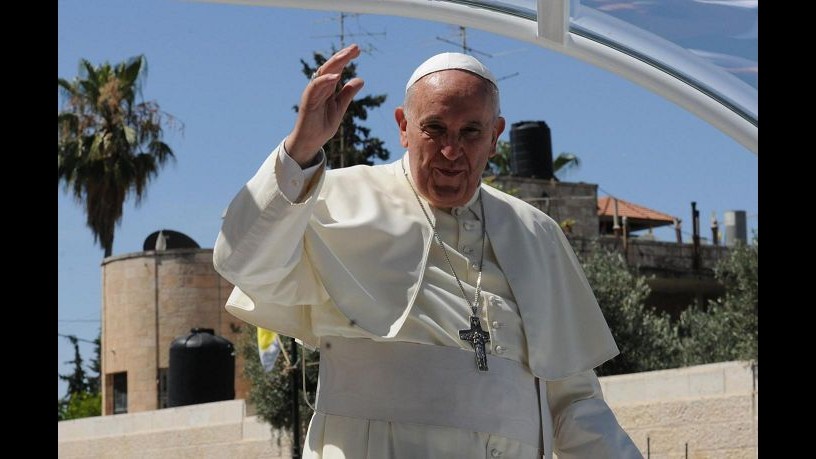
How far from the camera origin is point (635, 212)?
52469 mm

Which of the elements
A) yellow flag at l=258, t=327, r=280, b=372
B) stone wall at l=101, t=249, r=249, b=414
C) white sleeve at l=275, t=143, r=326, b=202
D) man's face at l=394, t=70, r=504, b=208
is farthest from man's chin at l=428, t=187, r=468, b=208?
stone wall at l=101, t=249, r=249, b=414

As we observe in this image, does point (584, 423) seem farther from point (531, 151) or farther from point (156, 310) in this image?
point (531, 151)

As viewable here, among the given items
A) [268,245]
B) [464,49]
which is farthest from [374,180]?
[464,49]

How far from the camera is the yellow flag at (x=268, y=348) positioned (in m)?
23.5

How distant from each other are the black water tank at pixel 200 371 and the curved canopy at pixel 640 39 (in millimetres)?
28004

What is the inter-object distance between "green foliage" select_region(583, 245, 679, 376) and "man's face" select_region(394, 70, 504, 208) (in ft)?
68.4

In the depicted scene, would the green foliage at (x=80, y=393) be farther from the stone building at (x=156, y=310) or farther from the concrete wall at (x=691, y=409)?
the concrete wall at (x=691, y=409)

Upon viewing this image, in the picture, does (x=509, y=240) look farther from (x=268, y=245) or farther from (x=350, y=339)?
(x=268, y=245)

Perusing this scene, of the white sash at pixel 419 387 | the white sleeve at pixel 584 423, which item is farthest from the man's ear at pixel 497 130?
the white sleeve at pixel 584 423

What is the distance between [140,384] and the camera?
38406 millimetres

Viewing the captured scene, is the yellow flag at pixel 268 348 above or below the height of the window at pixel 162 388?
above

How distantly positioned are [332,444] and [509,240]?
0.82 meters

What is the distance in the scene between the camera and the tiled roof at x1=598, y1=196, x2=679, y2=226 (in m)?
51.2

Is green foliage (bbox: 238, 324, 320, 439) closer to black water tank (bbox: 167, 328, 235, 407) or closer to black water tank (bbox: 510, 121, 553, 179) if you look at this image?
black water tank (bbox: 167, 328, 235, 407)
